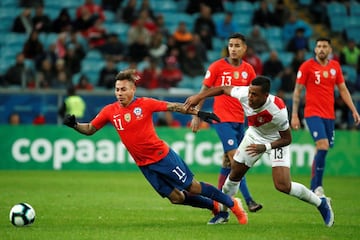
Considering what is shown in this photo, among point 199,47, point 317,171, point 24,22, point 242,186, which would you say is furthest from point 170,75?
point 242,186

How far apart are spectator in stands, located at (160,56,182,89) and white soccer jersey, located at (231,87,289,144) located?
1165 cm

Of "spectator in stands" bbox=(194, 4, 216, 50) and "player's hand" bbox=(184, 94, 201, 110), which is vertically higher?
"spectator in stands" bbox=(194, 4, 216, 50)

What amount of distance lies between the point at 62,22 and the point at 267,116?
14119 millimetres

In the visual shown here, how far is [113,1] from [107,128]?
5809 millimetres

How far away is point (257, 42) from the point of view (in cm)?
2416

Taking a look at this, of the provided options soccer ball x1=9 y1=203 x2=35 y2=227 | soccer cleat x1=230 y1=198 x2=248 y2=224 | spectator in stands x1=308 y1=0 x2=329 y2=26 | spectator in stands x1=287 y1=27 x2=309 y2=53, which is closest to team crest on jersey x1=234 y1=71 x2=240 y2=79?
soccer cleat x1=230 y1=198 x2=248 y2=224

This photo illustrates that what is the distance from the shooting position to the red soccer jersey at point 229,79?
482 inches

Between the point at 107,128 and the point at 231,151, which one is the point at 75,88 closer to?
the point at 107,128

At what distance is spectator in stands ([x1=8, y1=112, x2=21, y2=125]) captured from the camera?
20188 millimetres

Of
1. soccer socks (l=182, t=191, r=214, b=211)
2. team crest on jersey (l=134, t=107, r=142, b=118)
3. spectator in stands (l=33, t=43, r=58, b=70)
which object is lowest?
soccer socks (l=182, t=191, r=214, b=211)

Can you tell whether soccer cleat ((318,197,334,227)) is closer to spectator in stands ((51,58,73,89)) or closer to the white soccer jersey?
the white soccer jersey

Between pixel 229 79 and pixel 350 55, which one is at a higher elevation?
pixel 229 79

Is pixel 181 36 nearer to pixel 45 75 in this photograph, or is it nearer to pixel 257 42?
pixel 257 42

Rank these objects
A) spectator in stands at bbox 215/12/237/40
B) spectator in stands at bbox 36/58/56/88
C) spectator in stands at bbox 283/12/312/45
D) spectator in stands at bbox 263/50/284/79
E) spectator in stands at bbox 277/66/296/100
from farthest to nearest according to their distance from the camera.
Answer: spectator in stands at bbox 283/12/312/45 < spectator in stands at bbox 215/12/237/40 < spectator in stands at bbox 263/50/284/79 < spectator in stands at bbox 277/66/296/100 < spectator in stands at bbox 36/58/56/88
